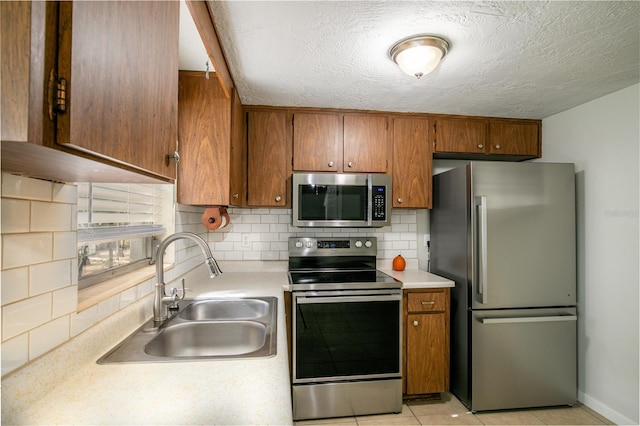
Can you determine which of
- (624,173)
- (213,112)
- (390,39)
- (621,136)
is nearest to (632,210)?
(624,173)

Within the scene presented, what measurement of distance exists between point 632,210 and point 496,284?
94 centimetres

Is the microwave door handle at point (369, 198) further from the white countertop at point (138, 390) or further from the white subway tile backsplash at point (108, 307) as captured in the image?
the white subway tile backsplash at point (108, 307)

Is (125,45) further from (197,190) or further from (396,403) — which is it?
(396,403)

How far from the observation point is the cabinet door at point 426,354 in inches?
90.9

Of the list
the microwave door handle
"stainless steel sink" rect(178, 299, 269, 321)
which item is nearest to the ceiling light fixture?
the microwave door handle

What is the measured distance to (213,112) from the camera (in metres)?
1.94

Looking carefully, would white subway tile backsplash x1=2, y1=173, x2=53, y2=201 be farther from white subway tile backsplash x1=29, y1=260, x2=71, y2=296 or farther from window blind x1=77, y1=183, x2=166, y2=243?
window blind x1=77, y1=183, x2=166, y2=243

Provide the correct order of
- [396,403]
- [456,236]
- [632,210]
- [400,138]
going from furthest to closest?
[400,138], [456,236], [396,403], [632,210]

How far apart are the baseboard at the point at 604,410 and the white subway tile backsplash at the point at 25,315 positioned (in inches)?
123

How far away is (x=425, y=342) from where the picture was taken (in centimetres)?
233

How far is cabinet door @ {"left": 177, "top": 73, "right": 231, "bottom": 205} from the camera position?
1912 millimetres

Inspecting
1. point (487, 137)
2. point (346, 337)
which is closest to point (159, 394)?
point (346, 337)

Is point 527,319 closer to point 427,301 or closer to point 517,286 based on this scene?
point 517,286

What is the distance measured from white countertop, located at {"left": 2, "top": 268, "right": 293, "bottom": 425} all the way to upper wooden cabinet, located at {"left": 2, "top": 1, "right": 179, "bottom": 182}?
57 cm
